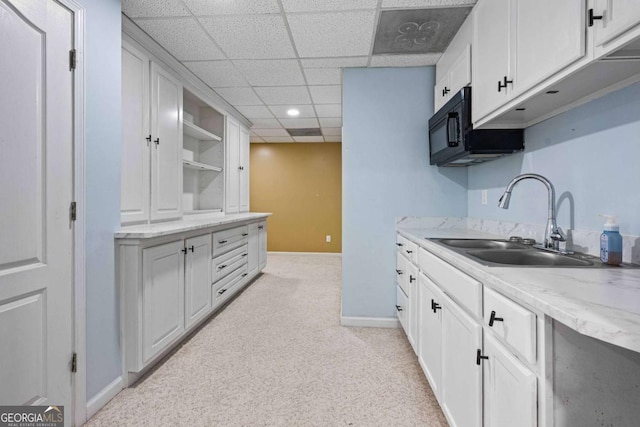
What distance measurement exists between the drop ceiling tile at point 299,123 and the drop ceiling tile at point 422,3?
2840 mm

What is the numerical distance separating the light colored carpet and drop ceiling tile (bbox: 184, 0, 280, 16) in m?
2.29

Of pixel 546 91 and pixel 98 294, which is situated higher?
pixel 546 91

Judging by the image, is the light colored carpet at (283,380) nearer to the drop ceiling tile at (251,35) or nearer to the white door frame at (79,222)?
the white door frame at (79,222)

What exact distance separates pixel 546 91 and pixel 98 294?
2278 millimetres

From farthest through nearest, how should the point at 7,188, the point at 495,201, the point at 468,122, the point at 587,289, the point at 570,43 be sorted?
1. the point at 495,201
2. the point at 468,122
3. the point at 7,188
4. the point at 570,43
5. the point at 587,289

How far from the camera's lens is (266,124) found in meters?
4.88

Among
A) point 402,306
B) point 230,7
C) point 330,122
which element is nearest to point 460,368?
point 402,306

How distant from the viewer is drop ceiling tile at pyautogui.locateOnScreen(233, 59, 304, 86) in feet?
8.82

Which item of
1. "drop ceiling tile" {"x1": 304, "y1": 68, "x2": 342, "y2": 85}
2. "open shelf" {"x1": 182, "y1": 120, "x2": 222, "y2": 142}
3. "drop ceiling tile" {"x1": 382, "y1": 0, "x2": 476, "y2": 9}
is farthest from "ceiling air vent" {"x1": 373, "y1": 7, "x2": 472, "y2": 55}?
Result: "open shelf" {"x1": 182, "y1": 120, "x2": 222, "y2": 142}

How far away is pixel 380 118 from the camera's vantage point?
2707 millimetres

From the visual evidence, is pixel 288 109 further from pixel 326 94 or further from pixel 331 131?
pixel 331 131

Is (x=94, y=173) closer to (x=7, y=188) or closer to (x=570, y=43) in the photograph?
(x=7, y=188)

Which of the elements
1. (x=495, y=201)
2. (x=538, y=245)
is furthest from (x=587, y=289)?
(x=495, y=201)

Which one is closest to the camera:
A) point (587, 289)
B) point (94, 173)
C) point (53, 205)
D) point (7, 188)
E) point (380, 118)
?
point (587, 289)
